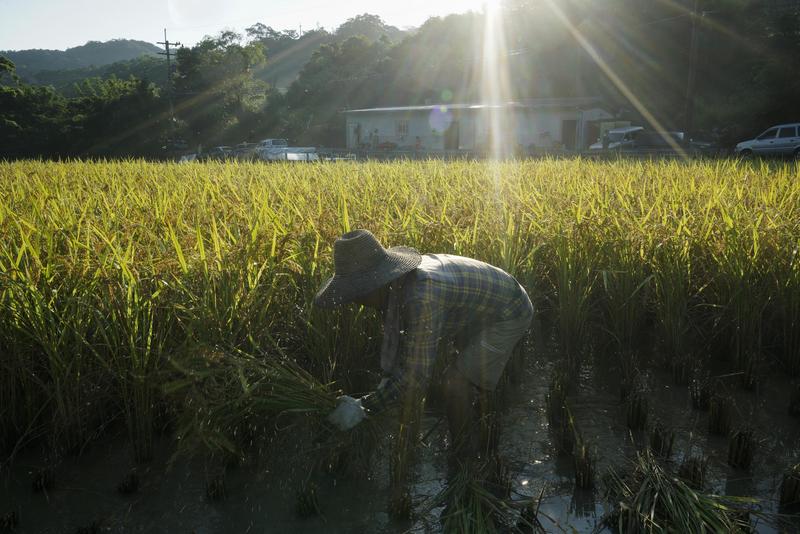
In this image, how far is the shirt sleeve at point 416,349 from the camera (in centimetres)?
209

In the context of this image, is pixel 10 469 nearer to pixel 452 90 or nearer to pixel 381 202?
pixel 381 202

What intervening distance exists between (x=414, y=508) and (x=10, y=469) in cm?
163

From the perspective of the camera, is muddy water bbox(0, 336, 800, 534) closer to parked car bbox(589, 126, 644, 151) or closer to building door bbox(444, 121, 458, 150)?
parked car bbox(589, 126, 644, 151)

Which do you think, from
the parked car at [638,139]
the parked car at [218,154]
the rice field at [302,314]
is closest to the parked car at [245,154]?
A: the parked car at [218,154]

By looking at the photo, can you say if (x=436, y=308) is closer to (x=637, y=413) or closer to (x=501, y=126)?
(x=637, y=413)

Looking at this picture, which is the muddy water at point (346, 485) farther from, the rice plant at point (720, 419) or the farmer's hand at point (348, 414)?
the farmer's hand at point (348, 414)

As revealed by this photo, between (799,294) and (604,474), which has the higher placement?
(799,294)

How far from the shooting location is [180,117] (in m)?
33.5

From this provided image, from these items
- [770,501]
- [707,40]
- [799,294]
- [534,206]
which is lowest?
[770,501]

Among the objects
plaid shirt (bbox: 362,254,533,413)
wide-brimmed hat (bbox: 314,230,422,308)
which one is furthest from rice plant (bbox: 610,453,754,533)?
wide-brimmed hat (bbox: 314,230,422,308)

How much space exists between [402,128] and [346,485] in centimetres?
2727

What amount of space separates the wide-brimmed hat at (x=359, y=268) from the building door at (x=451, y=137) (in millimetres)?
25167

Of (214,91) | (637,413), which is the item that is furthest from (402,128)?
(637,413)

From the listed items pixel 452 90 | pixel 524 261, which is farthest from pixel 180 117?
pixel 524 261
